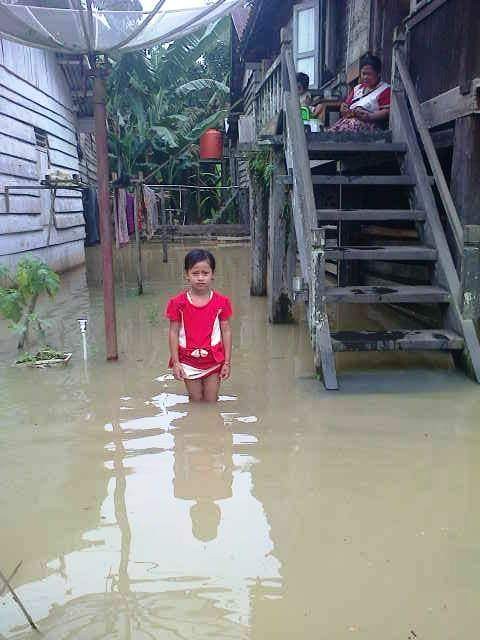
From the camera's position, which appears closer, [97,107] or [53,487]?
[53,487]

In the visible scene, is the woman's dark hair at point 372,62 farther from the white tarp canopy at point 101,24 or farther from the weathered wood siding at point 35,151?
the weathered wood siding at point 35,151

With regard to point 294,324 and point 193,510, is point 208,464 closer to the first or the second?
point 193,510

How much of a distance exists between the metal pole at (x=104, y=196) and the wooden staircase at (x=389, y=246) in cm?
168

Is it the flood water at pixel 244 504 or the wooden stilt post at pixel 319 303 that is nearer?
the flood water at pixel 244 504

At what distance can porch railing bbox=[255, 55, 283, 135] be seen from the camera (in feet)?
20.2

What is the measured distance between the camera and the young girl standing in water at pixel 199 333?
12.1 ft

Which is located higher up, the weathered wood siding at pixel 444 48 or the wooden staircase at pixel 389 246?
the weathered wood siding at pixel 444 48

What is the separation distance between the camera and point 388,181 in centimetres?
529

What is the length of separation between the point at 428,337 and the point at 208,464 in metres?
2.16

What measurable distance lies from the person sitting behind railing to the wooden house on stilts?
0.16 meters

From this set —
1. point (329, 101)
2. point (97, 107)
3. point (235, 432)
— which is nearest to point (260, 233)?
point (329, 101)

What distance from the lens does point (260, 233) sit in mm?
8039

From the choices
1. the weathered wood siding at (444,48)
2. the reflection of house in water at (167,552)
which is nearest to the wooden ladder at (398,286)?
the weathered wood siding at (444,48)

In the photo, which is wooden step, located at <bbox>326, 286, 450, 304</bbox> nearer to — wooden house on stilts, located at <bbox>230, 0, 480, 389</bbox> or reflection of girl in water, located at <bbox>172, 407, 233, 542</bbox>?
wooden house on stilts, located at <bbox>230, 0, 480, 389</bbox>
